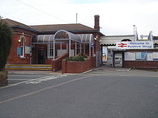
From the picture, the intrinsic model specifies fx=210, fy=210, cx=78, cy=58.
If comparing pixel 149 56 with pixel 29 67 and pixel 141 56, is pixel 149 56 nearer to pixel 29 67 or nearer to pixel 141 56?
pixel 141 56

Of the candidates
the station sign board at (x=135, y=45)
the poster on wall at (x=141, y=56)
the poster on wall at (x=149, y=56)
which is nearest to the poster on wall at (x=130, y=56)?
the poster on wall at (x=141, y=56)

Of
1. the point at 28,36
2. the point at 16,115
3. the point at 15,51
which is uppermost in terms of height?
the point at 28,36

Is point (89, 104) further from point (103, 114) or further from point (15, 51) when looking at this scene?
point (15, 51)

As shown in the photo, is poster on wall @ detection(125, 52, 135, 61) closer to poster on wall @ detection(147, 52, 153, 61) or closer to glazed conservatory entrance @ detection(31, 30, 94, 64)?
poster on wall @ detection(147, 52, 153, 61)

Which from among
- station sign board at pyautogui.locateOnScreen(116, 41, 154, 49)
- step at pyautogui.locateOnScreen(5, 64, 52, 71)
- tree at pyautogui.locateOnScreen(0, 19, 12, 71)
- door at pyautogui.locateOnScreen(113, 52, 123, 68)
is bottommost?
step at pyautogui.locateOnScreen(5, 64, 52, 71)

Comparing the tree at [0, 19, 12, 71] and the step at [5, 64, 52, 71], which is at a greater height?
the tree at [0, 19, 12, 71]

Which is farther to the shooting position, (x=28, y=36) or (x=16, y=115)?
(x=28, y=36)

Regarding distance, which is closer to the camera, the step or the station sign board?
the step

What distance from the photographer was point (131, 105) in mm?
7109

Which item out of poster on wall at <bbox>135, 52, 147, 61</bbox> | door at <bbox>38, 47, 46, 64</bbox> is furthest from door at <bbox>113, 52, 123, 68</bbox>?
door at <bbox>38, 47, 46, 64</bbox>

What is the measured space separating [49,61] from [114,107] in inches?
876

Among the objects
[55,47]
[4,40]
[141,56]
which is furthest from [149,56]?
[4,40]

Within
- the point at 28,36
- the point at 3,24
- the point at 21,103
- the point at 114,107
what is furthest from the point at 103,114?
the point at 28,36

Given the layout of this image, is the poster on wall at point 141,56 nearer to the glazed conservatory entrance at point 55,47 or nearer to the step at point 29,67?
the glazed conservatory entrance at point 55,47
